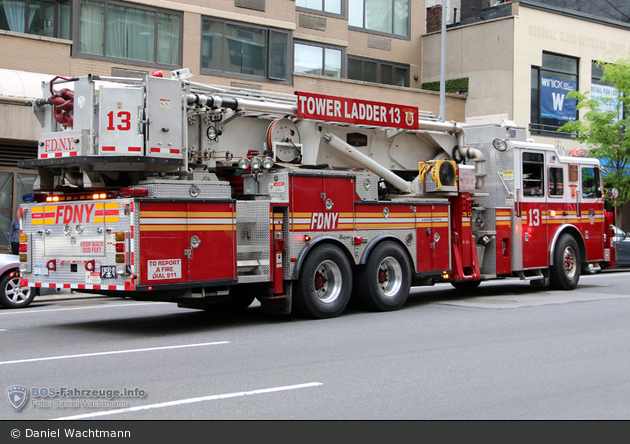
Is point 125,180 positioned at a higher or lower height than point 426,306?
higher

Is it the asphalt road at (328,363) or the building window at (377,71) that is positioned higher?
the building window at (377,71)

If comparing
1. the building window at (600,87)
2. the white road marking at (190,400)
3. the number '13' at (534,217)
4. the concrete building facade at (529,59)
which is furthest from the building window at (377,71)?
the white road marking at (190,400)

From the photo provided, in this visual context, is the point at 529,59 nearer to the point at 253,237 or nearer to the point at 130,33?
the point at 130,33

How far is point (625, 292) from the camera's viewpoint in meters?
15.9

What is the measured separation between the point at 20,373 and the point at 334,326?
4.66 metres

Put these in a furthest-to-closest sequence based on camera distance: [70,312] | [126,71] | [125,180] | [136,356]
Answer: [126,71]
[70,312]
[125,180]
[136,356]

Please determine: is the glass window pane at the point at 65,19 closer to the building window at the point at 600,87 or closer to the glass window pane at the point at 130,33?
the glass window pane at the point at 130,33

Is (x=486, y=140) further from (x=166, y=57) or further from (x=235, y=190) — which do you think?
(x=166, y=57)

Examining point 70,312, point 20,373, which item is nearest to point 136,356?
point 20,373

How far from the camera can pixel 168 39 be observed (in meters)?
22.9

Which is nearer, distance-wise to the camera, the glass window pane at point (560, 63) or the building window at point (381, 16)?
the building window at point (381, 16)

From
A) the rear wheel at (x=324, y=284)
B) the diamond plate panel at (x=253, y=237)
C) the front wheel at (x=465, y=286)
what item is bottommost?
the front wheel at (x=465, y=286)

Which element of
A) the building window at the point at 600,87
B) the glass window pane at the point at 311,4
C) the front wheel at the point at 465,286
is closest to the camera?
the front wheel at the point at 465,286

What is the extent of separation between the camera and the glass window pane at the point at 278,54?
24750 mm
